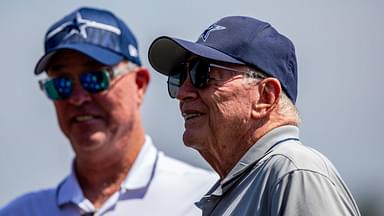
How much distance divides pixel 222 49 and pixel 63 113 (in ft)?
5.43

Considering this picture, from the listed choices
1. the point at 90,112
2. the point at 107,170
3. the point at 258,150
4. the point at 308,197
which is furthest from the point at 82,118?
the point at 308,197

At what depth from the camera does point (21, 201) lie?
535 cm

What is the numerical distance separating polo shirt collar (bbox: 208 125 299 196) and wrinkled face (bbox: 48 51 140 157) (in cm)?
163

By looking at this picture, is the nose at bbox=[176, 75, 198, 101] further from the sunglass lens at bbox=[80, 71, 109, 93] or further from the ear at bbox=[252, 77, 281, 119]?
the sunglass lens at bbox=[80, 71, 109, 93]

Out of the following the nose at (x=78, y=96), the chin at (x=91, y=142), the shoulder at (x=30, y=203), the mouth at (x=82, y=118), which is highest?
the nose at (x=78, y=96)

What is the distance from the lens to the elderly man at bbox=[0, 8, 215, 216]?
5203 millimetres

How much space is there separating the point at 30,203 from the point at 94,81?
0.74 m

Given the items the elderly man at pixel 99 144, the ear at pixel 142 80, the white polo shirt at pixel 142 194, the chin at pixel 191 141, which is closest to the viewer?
the chin at pixel 191 141

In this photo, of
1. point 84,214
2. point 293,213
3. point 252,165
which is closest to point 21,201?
point 84,214

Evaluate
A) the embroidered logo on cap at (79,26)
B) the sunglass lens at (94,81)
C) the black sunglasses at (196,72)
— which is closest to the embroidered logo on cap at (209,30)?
the black sunglasses at (196,72)

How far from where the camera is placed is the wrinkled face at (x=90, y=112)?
17.3 feet

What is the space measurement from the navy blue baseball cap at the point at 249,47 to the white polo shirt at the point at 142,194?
121 centimetres

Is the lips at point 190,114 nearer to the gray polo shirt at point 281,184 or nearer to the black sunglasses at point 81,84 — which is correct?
the gray polo shirt at point 281,184

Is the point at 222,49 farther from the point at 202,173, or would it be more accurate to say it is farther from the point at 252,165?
the point at 202,173
